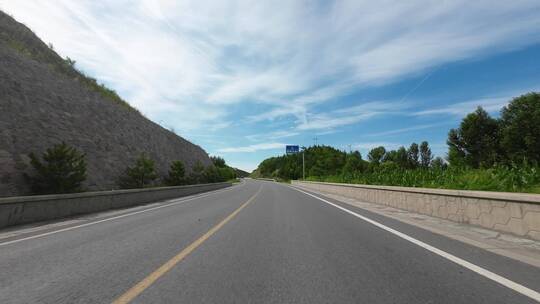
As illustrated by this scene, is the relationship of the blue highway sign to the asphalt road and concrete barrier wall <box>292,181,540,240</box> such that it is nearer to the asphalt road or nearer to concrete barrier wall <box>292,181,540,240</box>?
concrete barrier wall <box>292,181,540,240</box>

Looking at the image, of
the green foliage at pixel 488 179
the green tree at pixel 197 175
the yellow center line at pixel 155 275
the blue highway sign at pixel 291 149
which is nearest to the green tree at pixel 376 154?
the blue highway sign at pixel 291 149

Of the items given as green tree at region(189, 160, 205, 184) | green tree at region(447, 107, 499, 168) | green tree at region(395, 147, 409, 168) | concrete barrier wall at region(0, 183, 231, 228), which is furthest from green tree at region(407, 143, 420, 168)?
concrete barrier wall at region(0, 183, 231, 228)

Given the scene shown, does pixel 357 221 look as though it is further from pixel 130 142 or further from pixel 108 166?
pixel 130 142

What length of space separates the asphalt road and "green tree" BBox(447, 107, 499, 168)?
69.6m

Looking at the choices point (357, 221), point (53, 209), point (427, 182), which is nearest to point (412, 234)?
point (357, 221)

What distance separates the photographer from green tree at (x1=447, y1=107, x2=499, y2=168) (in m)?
68.2

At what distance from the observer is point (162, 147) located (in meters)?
45.9

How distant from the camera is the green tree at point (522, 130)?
57.6 metres

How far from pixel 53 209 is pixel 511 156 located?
68.2 metres

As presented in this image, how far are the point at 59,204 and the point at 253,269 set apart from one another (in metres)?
10.9

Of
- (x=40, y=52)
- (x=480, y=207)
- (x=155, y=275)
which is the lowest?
(x=155, y=275)

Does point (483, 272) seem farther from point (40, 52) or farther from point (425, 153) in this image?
point (425, 153)

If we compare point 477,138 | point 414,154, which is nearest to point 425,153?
point 414,154

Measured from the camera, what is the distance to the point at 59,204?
42.7ft
